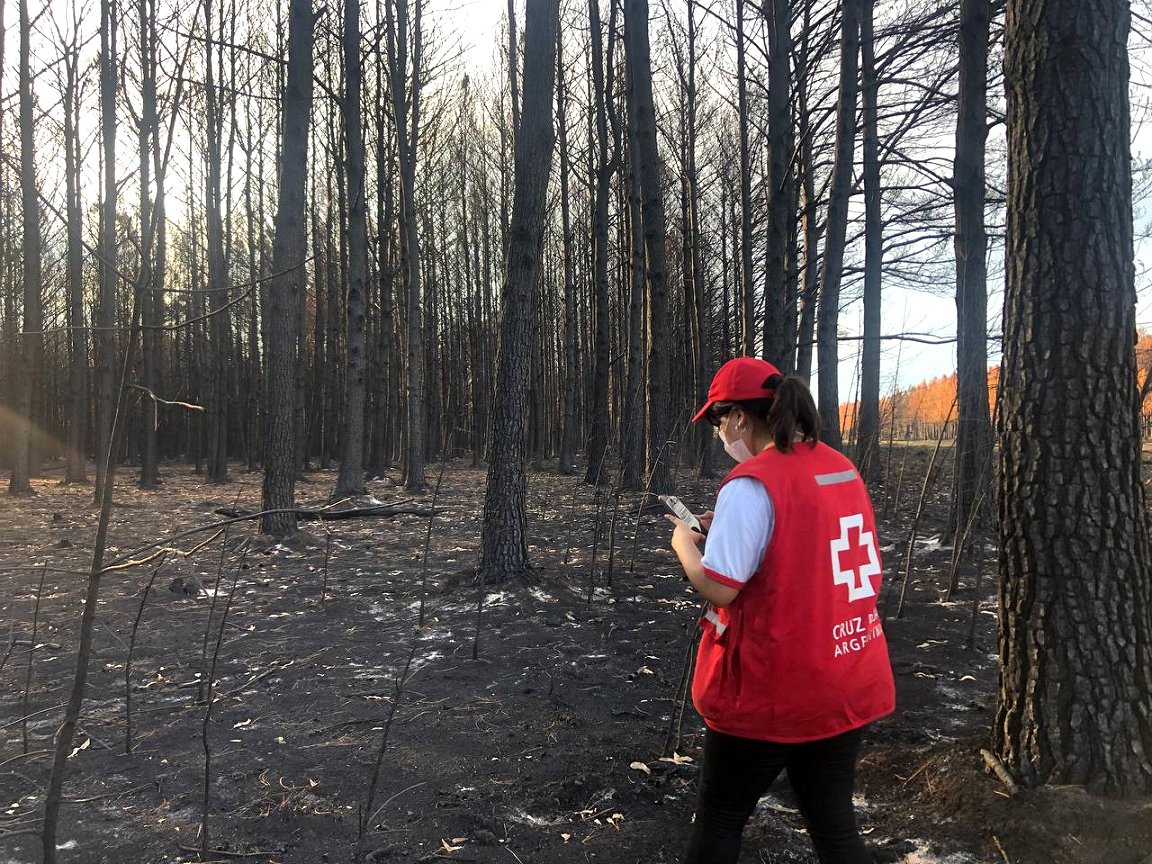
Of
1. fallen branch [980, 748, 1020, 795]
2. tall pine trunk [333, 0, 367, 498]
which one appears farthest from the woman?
tall pine trunk [333, 0, 367, 498]

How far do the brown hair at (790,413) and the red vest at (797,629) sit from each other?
0.15 ft

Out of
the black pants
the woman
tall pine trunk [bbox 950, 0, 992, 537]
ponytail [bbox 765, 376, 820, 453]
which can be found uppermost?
tall pine trunk [bbox 950, 0, 992, 537]

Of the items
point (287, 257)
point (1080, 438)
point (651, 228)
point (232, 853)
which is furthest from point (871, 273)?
point (232, 853)

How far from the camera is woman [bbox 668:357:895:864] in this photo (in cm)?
176

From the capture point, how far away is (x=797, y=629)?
176cm

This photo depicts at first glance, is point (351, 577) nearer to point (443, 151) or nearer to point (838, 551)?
point (838, 551)

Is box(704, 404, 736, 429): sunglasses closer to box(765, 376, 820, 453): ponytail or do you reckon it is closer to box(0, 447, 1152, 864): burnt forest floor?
box(765, 376, 820, 453): ponytail

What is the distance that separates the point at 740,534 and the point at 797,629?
0.28m

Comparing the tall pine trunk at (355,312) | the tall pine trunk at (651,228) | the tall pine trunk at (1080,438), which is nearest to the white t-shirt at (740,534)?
the tall pine trunk at (1080,438)

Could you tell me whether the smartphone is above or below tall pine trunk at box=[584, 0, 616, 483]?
below

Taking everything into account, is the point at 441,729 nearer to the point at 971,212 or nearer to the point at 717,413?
the point at 717,413

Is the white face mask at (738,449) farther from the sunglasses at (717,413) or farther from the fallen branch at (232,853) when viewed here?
the fallen branch at (232,853)

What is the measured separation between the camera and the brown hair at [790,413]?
184 centimetres

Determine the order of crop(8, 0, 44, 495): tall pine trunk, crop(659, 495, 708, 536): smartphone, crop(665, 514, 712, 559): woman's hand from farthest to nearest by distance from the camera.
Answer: crop(8, 0, 44, 495): tall pine trunk → crop(659, 495, 708, 536): smartphone → crop(665, 514, 712, 559): woman's hand
